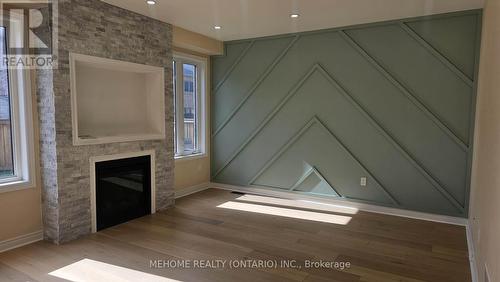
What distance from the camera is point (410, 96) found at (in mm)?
4105

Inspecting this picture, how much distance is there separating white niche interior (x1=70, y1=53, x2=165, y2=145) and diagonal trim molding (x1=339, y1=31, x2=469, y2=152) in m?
2.69

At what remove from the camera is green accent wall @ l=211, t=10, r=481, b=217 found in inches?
154

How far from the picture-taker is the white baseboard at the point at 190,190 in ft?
16.9

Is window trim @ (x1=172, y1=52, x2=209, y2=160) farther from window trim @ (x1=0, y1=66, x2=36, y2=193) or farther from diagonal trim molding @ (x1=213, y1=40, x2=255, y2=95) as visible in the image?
window trim @ (x1=0, y1=66, x2=36, y2=193)

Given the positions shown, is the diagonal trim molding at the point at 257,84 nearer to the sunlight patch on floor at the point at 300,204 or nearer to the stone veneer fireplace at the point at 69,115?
the sunlight patch on floor at the point at 300,204

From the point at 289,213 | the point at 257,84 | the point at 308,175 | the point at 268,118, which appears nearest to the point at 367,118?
the point at 308,175

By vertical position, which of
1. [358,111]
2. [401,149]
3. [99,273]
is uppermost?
[358,111]

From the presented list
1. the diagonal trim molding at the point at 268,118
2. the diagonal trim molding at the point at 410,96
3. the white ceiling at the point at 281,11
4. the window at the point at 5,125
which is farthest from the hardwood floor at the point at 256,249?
the white ceiling at the point at 281,11

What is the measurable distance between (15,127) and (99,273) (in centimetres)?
176

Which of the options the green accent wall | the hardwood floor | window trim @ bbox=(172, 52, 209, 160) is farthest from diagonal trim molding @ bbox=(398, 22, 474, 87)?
window trim @ bbox=(172, 52, 209, 160)

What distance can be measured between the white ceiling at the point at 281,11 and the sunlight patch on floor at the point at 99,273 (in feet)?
9.00

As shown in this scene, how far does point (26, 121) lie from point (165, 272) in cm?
210

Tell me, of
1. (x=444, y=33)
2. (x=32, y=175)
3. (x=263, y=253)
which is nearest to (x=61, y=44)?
(x=32, y=175)

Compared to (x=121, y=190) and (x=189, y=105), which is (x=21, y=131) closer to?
(x=121, y=190)
